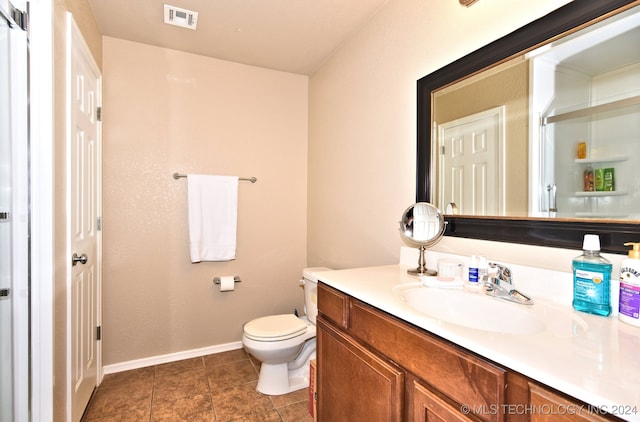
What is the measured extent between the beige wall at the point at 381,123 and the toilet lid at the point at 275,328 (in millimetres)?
533

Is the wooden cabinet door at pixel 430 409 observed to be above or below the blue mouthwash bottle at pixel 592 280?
below

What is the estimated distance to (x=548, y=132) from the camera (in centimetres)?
107

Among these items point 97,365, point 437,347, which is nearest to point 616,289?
point 437,347

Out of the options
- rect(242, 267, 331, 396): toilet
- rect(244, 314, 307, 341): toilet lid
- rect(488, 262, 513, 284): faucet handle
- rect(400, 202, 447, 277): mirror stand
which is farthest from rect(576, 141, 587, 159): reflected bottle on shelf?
rect(244, 314, 307, 341): toilet lid

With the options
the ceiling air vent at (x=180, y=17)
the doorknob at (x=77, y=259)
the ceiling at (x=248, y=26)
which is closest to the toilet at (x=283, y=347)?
the doorknob at (x=77, y=259)

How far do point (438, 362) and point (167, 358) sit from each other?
91.3 inches

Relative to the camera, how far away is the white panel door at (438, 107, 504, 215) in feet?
4.13

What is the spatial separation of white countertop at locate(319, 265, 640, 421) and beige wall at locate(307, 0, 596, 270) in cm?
35

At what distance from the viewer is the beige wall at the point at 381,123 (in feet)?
4.26

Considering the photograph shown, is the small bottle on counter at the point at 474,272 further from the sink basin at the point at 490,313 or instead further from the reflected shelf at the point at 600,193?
the reflected shelf at the point at 600,193

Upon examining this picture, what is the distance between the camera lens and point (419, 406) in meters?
0.85

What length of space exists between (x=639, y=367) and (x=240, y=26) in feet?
7.91

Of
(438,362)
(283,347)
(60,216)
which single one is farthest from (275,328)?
(438,362)

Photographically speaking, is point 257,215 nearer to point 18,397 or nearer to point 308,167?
point 308,167
